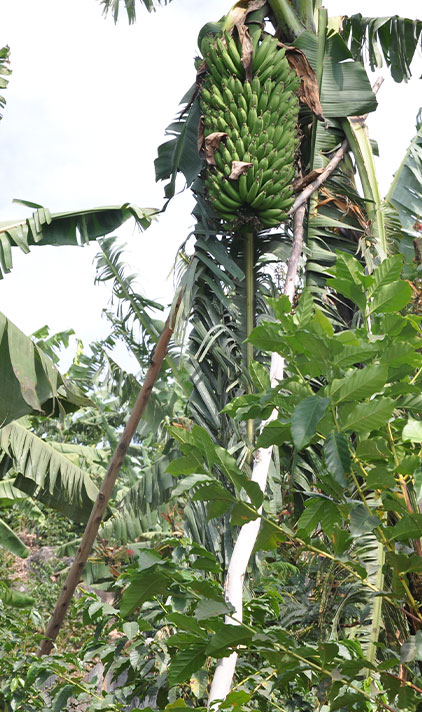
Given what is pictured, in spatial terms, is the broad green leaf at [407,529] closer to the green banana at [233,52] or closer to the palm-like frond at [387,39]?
the green banana at [233,52]

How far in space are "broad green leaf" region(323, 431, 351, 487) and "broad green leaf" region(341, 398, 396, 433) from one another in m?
0.02

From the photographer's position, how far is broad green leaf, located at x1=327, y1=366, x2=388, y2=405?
1.08 m

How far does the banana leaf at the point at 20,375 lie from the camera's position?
3398 mm

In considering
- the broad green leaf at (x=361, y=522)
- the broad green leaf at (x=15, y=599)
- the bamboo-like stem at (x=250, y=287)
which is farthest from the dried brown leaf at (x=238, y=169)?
the broad green leaf at (x=15, y=599)

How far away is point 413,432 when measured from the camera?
1174mm

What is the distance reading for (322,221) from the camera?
11.7 ft

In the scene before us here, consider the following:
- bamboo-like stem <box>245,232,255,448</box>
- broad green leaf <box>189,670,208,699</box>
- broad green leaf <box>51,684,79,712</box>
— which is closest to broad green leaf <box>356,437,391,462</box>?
broad green leaf <box>189,670,208,699</box>

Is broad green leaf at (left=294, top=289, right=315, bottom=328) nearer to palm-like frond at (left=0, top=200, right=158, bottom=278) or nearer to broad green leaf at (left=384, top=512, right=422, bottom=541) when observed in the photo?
broad green leaf at (left=384, top=512, right=422, bottom=541)

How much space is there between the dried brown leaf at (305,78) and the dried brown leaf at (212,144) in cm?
48

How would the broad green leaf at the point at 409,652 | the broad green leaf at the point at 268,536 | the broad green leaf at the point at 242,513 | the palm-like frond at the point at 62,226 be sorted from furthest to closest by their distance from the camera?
1. the palm-like frond at the point at 62,226
2. the broad green leaf at the point at 268,536
3. the broad green leaf at the point at 242,513
4. the broad green leaf at the point at 409,652

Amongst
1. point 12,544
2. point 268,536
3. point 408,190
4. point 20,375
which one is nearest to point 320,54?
point 408,190

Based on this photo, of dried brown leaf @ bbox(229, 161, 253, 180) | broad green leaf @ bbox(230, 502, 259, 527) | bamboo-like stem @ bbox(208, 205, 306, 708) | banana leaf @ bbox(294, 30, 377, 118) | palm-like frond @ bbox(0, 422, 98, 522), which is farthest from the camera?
palm-like frond @ bbox(0, 422, 98, 522)

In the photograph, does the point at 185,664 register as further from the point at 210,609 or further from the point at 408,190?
the point at 408,190

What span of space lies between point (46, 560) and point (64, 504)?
445cm
